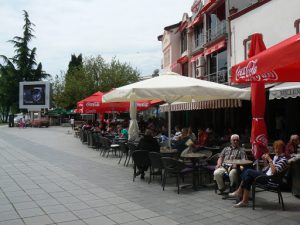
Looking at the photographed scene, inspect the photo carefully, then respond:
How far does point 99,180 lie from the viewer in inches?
368

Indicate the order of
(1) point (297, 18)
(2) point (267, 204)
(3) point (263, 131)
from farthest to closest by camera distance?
(1) point (297, 18)
(3) point (263, 131)
(2) point (267, 204)

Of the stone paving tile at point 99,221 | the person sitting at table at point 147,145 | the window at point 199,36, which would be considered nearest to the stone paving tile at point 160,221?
the stone paving tile at point 99,221

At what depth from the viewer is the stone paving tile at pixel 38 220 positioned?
565cm

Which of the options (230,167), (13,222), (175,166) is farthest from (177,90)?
(13,222)

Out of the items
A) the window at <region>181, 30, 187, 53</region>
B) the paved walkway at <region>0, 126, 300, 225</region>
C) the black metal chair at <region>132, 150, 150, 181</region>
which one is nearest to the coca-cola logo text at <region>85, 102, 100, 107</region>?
the paved walkway at <region>0, 126, 300, 225</region>

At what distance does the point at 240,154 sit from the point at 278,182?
1.35 metres

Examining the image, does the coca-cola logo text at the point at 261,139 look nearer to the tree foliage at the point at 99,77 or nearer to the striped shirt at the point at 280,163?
the striped shirt at the point at 280,163

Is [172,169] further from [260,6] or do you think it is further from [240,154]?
[260,6]

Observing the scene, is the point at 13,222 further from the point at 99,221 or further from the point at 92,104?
the point at 92,104

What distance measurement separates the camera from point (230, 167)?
294 inches

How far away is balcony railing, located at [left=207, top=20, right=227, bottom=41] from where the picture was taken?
21394 mm

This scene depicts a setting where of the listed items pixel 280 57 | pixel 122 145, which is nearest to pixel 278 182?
pixel 280 57

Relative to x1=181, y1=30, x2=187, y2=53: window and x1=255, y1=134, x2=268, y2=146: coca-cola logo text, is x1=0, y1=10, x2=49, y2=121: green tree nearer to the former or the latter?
x1=181, y1=30, x2=187, y2=53: window

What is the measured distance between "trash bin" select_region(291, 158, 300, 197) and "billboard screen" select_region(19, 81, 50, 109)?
52.5 meters
